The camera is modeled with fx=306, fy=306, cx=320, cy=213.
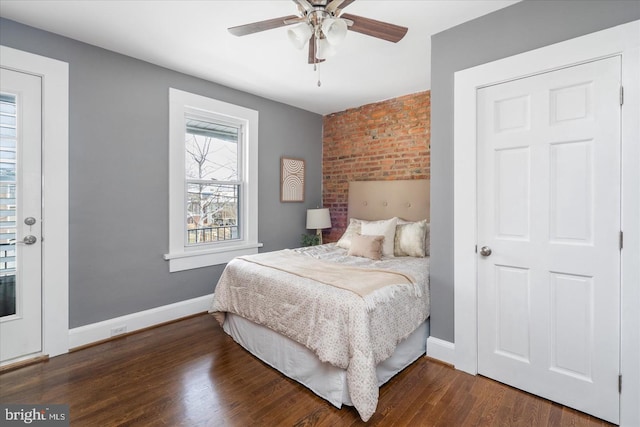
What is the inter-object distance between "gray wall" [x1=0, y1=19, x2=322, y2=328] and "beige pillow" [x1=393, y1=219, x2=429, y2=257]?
2.19 m

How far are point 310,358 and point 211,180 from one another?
2430mm

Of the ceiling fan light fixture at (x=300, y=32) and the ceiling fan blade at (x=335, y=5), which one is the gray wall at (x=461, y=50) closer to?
the ceiling fan blade at (x=335, y=5)

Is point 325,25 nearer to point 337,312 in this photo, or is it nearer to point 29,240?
point 337,312

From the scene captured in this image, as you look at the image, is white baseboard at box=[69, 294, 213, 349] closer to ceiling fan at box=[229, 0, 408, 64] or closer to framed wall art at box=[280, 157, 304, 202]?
framed wall art at box=[280, 157, 304, 202]

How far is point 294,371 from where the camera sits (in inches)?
86.1

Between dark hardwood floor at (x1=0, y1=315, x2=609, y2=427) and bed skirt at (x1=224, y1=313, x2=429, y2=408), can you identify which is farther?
bed skirt at (x1=224, y1=313, x2=429, y2=408)

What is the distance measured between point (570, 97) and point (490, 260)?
1149 mm

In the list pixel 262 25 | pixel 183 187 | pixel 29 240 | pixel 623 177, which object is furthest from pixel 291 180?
pixel 623 177

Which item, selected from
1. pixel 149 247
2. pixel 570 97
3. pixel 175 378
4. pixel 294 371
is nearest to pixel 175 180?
pixel 149 247

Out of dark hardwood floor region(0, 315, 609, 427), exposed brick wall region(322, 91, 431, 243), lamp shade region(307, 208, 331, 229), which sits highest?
exposed brick wall region(322, 91, 431, 243)

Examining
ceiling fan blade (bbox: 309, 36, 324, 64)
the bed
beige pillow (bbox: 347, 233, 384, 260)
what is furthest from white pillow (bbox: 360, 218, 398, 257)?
ceiling fan blade (bbox: 309, 36, 324, 64)

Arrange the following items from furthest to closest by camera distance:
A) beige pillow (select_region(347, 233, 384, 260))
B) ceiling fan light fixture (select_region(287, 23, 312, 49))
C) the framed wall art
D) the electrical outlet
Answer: the framed wall art, beige pillow (select_region(347, 233, 384, 260)), the electrical outlet, ceiling fan light fixture (select_region(287, 23, 312, 49))

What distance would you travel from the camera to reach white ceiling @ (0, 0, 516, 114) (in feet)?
7.06

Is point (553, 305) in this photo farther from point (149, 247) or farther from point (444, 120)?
point (149, 247)
